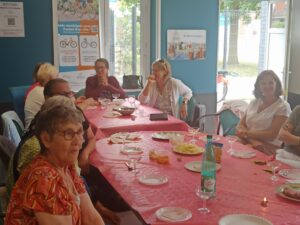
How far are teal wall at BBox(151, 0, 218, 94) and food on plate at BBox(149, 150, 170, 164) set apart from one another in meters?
3.46

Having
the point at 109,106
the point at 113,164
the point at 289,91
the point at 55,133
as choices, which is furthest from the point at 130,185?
the point at 289,91

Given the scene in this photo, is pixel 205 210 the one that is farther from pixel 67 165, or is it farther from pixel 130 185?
pixel 67 165

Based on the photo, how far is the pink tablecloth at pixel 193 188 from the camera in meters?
1.72

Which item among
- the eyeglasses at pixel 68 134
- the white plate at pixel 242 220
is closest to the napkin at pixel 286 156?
the white plate at pixel 242 220

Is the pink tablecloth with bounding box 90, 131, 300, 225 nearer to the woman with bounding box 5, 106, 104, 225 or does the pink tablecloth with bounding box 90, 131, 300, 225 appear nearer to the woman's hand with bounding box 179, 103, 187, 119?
the woman with bounding box 5, 106, 104, 225

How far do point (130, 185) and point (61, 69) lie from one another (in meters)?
3.71

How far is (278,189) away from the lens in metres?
1.96

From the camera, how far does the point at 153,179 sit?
2.12m

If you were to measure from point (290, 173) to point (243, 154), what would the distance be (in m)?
0.40

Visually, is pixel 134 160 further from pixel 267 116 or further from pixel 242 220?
pixel 267 116

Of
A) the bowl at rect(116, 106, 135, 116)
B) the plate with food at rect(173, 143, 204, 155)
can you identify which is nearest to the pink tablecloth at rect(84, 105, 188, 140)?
the bowl at rect(116, 106, 135, 116)

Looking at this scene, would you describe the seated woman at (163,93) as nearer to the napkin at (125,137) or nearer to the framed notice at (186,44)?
the framed notice at (186,44)

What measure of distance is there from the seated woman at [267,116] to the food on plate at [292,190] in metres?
1.39

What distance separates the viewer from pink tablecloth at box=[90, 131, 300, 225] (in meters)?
1.72
